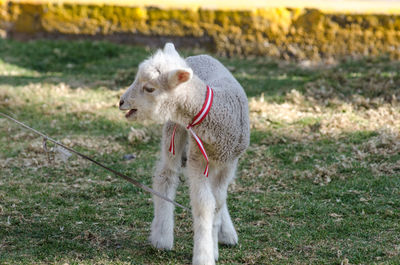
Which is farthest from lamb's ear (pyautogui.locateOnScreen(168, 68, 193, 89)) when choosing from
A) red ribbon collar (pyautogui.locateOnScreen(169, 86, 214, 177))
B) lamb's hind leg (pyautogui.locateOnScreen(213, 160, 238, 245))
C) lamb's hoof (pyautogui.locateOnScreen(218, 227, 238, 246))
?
lamb's hoof (pyautogui.locateOnScreen(218, 227, 238, 246))

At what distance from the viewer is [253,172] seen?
6.91 meters

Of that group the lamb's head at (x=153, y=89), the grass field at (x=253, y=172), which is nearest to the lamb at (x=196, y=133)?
the lamb's head at (x=153, y=89)

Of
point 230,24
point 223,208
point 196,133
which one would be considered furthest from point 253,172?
→ point 230,24

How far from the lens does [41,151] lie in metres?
7.42

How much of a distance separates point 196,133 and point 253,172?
257cm

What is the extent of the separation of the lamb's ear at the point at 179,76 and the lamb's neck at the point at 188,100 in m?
0.11

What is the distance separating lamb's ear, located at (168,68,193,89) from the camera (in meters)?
4.11

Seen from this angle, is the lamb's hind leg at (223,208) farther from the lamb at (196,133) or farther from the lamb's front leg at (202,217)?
the lamb's front leg at (202,217)

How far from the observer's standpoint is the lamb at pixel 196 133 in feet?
14.2

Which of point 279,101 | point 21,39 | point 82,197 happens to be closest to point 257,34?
point 279,101

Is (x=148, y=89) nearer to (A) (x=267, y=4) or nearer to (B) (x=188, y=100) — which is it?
(B) (x=188, y=100)

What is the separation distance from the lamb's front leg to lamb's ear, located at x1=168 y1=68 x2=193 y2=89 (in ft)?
2.68

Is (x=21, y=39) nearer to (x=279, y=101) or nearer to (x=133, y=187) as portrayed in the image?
(x=279, y=101)

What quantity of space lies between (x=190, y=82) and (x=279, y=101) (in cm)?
508
